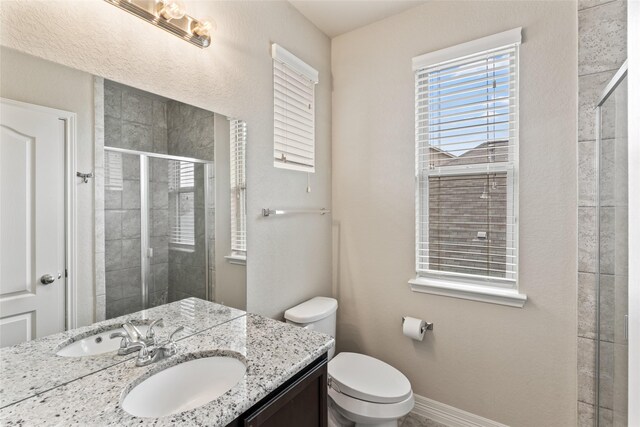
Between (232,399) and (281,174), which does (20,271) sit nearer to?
(232,399)

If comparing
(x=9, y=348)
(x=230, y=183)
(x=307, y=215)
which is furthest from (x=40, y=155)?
(x=307, y=215)

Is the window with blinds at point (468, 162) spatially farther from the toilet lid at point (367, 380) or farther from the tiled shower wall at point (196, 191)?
the tiled shower wall at point (196, 191)

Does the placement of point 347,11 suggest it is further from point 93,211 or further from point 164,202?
point 93,211

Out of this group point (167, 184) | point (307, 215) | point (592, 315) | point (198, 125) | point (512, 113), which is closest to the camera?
point (167, 184)

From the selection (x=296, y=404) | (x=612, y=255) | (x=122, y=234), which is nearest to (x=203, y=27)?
(x=122, y=234)

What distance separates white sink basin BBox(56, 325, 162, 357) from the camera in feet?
2.99

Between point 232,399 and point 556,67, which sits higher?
point 556,67

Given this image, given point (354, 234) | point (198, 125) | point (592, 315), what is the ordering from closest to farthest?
1. point (198, 125)
2. point (592, 315)
3. point (354, 234)

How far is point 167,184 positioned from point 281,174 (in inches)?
29.6

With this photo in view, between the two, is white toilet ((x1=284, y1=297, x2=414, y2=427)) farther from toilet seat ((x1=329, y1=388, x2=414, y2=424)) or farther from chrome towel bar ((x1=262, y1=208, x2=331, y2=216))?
chrome towel bar ((x1=262, y1=208, x2=331, y2=216))

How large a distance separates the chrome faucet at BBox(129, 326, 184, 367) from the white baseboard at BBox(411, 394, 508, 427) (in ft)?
5.32

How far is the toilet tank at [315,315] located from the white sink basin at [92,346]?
92 cm

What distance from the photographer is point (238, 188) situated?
1514mm

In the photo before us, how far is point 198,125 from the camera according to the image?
1.32m
